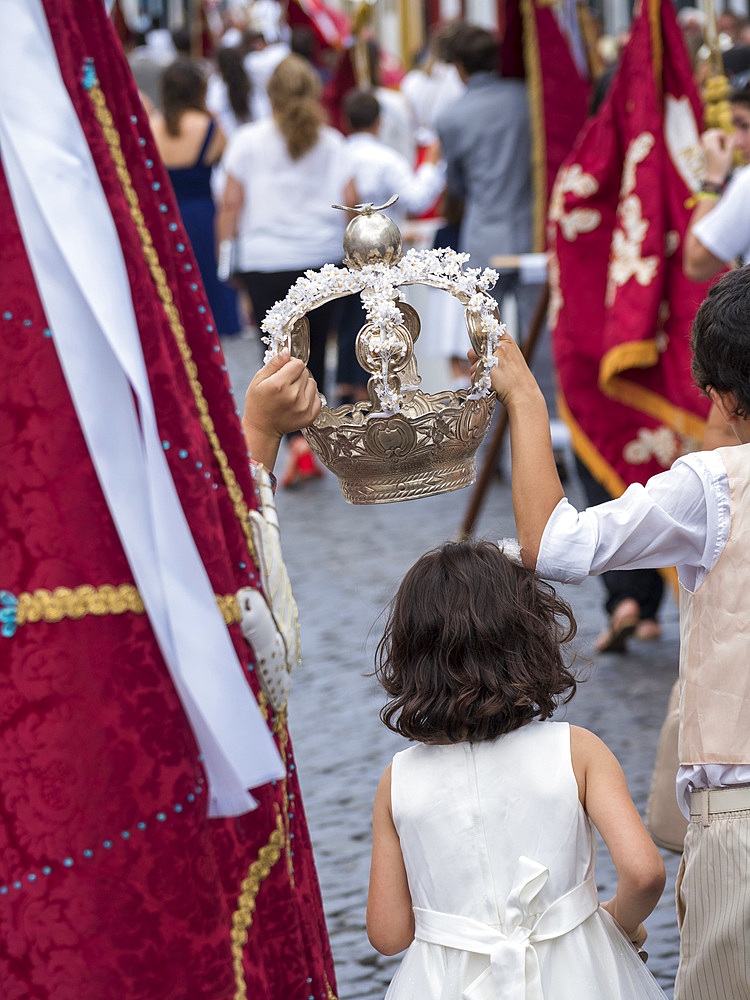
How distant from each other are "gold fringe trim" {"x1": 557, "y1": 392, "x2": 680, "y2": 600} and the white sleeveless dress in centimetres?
249

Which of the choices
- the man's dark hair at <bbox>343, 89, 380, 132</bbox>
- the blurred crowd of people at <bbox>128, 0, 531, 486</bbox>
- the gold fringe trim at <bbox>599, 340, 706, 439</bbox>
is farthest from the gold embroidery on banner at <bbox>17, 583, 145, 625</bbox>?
the man's dark hair at <bbox>343, 89, 380, 132</bbox>

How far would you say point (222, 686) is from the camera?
140 centimetres

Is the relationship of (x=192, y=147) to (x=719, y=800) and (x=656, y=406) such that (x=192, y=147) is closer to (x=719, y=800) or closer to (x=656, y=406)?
(x=656, y=406)

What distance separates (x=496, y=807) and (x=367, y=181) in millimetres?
5712

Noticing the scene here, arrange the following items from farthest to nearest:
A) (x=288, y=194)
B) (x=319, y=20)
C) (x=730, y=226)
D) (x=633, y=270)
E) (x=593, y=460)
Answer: (x=319, y=20)
(x=288, y=194)
(x=593, y=460)
(x=633, y=270)
(x=730, y=226)

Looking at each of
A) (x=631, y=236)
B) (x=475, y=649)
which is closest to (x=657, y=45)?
(x=631, y=236)

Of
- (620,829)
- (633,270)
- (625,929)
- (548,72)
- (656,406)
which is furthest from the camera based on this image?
(548,72)

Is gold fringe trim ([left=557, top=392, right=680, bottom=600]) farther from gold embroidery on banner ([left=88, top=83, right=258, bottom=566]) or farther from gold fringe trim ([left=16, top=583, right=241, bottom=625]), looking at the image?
gold fringe trim ([left=16, top=583, right=241, bottom=625])

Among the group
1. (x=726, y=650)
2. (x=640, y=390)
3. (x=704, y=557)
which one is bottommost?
(x=640, y=390)

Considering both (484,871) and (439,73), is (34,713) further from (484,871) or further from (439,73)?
(439,73)

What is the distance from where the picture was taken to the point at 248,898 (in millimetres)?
1560

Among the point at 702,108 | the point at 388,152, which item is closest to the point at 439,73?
the point at 388,152

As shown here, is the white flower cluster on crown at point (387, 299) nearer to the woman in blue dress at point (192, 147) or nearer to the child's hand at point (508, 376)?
the child's hand at point (508, 376)

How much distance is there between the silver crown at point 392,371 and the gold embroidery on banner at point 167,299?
25cm
